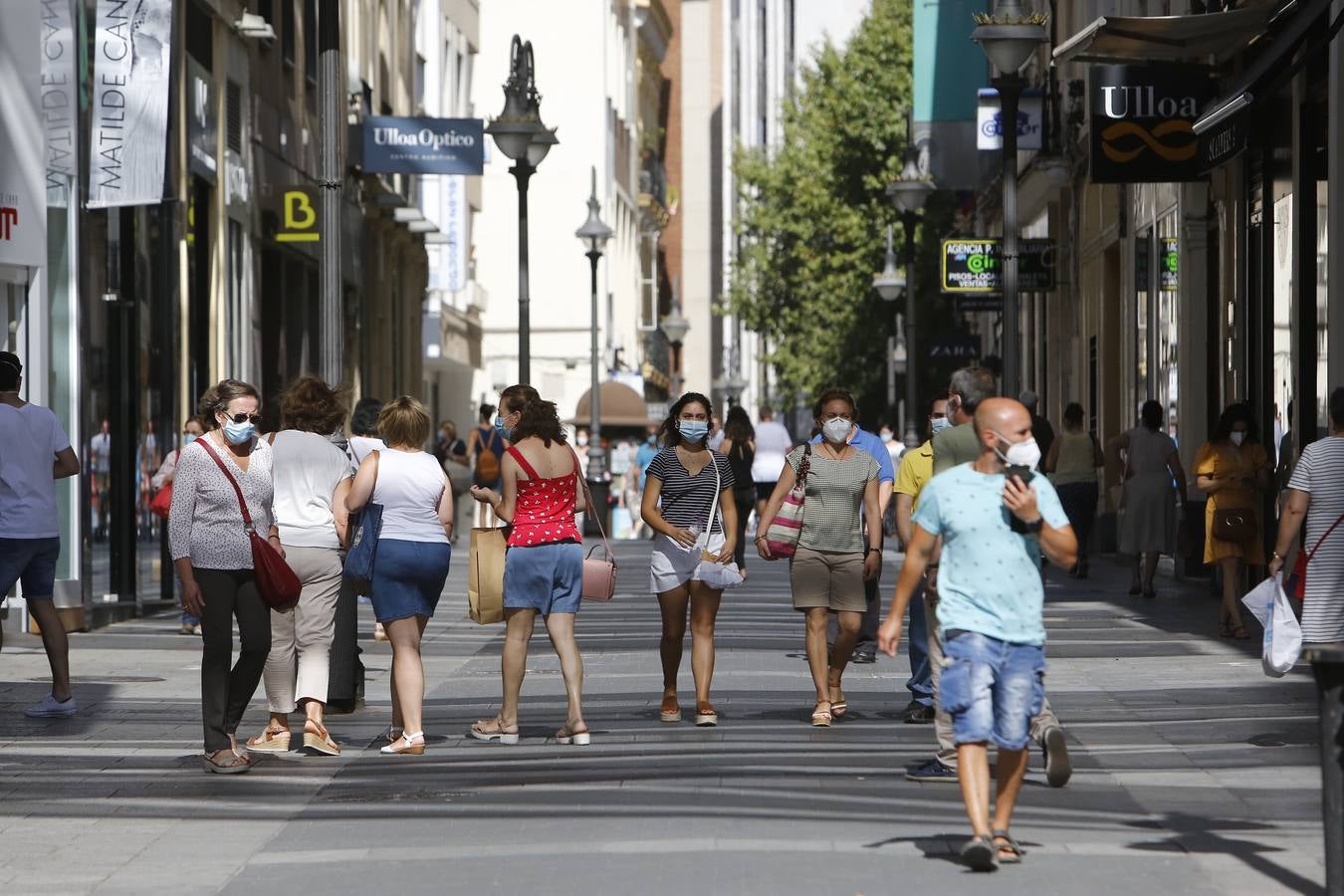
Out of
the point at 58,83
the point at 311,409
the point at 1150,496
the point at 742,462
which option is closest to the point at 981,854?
the point at 311,409

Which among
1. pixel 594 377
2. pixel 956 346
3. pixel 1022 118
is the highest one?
pixel 1022 118

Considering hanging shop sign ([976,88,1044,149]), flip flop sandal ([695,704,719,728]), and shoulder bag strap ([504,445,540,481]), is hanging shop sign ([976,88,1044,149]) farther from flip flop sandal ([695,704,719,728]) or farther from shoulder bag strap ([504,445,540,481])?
shoulder bag strap ([504,445,540,481])

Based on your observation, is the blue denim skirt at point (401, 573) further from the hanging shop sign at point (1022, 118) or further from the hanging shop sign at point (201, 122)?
the hanging shop sign at point (1022, 118)

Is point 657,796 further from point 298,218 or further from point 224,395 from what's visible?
point 298,218

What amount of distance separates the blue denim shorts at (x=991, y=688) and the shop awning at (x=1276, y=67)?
322 inches

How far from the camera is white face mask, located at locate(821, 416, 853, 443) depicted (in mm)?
12703

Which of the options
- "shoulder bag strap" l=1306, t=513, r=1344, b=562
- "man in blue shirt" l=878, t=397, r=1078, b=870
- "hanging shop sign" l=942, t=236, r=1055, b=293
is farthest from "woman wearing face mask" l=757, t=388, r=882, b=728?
"hanging shop sign" l=942, t=236, r=1055, b=293

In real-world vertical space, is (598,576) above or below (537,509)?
below

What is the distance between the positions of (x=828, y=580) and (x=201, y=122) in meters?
12.7

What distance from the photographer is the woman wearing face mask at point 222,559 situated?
35.2 feet

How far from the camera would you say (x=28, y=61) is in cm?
1741

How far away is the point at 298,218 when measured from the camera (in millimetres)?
26734

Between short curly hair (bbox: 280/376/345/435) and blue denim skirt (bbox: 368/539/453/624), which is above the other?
short curly hair (bbox: 280/376/345/435)

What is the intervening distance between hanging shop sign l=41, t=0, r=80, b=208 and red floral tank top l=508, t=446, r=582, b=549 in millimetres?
7924
